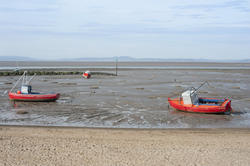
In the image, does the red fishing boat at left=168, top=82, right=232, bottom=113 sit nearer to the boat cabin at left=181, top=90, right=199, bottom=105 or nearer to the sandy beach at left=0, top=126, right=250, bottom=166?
the boat cabin at left=181, top=90, right=199, bottom=105

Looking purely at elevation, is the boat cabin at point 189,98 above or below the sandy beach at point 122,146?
above

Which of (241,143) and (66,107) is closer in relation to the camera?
(241,143)

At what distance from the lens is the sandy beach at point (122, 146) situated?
35.1 ft

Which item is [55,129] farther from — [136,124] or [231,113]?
[231,113]

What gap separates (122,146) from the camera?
12.6m

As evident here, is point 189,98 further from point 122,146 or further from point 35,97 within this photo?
point 35,97

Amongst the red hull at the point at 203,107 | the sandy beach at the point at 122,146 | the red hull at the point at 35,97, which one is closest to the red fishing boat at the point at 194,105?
the red hull at the point at 203,107

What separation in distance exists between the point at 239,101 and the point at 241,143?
46.7 ft

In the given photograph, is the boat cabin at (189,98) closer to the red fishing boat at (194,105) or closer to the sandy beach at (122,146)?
the red fishing boat at (194,105)

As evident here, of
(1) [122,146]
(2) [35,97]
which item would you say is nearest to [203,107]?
(1) [122,146]

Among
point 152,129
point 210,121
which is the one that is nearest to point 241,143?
point 152,129

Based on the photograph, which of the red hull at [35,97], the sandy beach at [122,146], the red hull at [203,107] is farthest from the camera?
the red hull at [35,97]

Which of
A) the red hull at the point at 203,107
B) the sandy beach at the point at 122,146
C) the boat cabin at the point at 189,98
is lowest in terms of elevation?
the sandy beach at the point at 122,146

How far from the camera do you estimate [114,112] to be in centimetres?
2169
